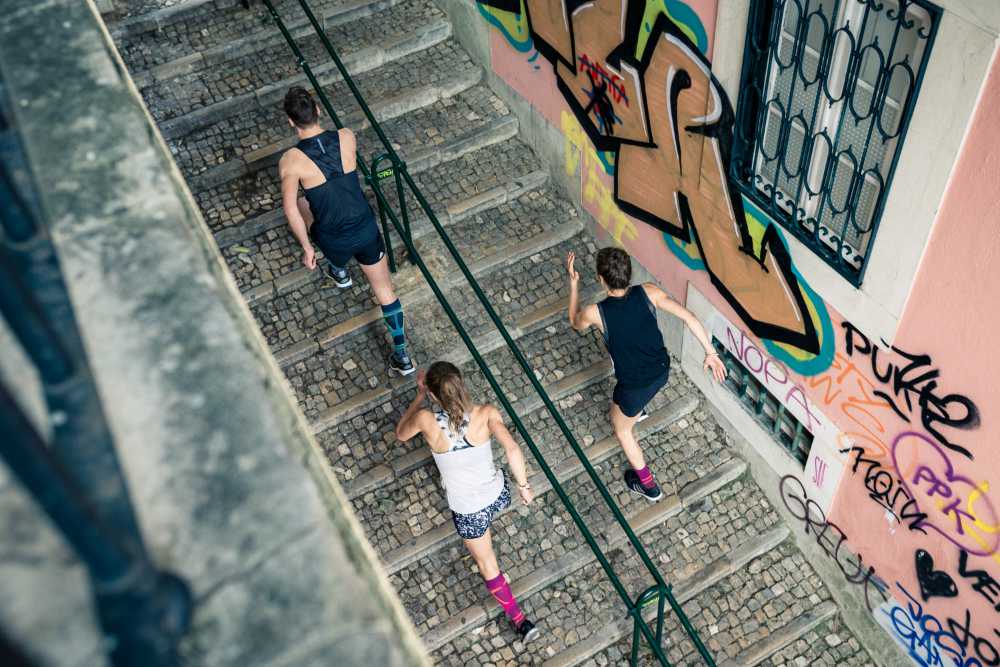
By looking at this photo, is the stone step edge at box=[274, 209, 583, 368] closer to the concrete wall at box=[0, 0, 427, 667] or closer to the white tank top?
the white tank top

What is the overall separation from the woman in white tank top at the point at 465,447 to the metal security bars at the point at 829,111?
188cm

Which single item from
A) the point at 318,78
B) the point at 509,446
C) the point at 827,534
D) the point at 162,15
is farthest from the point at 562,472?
the point at 162,15

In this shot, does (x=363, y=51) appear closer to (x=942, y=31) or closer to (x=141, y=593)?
(x=942, y=31)

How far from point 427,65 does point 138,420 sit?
6405mm

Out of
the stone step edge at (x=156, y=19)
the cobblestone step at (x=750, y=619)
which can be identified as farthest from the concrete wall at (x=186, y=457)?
the stone step edge at (x=156, y=19)

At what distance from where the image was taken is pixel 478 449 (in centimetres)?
486

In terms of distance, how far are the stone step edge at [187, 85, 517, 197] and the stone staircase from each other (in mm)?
16

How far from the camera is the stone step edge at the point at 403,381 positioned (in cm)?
614

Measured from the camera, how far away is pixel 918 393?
4.66 meters

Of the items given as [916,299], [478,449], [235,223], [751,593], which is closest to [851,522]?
[751,593]

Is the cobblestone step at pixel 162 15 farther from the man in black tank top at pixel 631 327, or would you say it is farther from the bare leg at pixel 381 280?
the man in black tank top at pixel 631 327

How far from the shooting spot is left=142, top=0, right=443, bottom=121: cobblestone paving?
7.30 meters

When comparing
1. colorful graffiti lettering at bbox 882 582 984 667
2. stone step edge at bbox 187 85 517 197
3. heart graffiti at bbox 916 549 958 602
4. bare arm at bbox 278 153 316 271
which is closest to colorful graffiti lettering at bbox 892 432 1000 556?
heart graffiti at bbox 916 549 958 602

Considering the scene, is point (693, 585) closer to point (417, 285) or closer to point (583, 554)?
point (583, 554)
